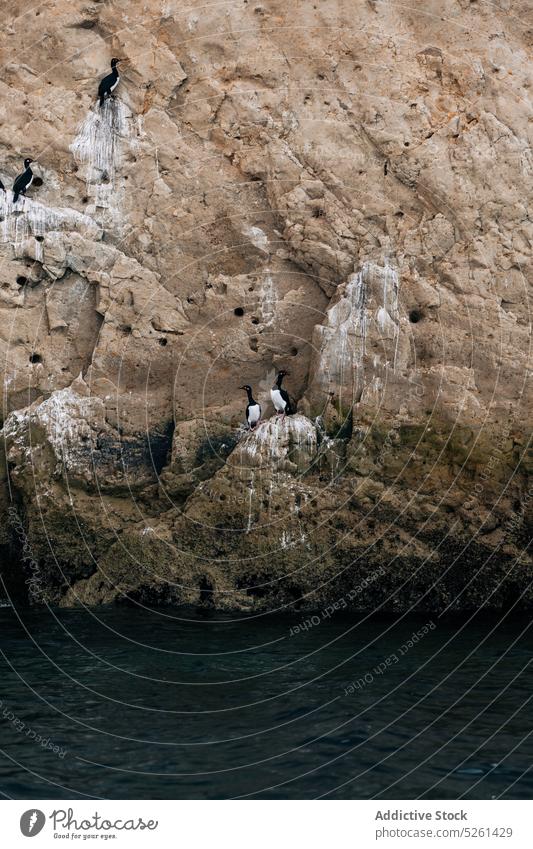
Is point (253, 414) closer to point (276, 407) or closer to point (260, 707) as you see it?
point (276, 407)

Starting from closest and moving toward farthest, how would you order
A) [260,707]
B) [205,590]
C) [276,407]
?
[260,707] < [205,590] < [276,407]

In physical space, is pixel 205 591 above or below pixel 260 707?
below

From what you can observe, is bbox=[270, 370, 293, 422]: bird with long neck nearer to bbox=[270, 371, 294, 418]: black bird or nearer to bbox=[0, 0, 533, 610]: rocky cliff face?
bbox=[270, 371, 294, 418]: black bird

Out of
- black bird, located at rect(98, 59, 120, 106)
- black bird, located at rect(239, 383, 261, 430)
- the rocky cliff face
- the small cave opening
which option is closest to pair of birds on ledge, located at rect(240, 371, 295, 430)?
black bird, located at rect(239, 383, 261, 430)

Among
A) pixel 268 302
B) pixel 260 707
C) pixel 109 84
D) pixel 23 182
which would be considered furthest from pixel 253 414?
pixel 109 84

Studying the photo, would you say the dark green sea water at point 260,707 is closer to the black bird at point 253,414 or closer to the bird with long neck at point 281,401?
the black bird at point 253,414

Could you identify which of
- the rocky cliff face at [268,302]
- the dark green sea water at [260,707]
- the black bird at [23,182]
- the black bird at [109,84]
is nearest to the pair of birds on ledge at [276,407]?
the rocky cliff face at [268,302]

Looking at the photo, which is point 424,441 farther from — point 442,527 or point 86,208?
point 86,208

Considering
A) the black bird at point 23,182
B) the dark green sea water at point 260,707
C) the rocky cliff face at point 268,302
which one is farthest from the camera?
the black bird at point 23,182
